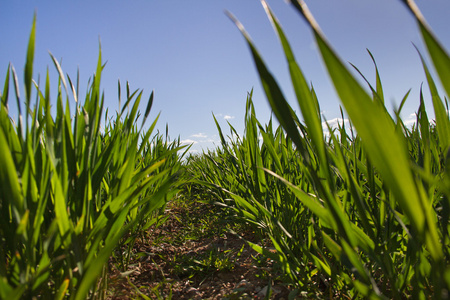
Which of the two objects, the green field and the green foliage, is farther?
the green foliage

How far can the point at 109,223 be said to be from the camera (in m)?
0.54

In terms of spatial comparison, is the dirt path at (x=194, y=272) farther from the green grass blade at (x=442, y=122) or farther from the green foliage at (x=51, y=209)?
the green grass blade at (x=442, y=122)

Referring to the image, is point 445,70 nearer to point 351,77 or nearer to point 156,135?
point 351,77

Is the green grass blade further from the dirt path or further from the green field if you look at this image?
the dirt path

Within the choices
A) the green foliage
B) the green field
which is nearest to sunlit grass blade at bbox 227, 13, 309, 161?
the green field

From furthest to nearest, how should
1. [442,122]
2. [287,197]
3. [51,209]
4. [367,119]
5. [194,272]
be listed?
[194,272]
[287,197]
[51,209]
[442,122]
[367,119]

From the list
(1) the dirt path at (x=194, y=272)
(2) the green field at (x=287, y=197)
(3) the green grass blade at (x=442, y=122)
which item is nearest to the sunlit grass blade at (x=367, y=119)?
(2) the green field at (x=287, y=197)

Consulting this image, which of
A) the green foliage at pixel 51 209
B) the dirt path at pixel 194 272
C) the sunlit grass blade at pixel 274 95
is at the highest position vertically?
the sunlit grass blade at pixel 274 95

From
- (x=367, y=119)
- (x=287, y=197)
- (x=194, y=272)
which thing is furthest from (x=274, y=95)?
(x=194, y=272)

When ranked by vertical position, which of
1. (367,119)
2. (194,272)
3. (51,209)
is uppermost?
(367,119)

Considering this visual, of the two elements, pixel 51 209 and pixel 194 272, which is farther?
pixel 194 272

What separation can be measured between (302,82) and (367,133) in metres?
0.09

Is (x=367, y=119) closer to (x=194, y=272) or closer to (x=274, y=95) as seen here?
(x=274, y=95)

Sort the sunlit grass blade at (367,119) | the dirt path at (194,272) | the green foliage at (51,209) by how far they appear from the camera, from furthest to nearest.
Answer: the dirt path at (194,272) → the green foliage at (51,209) → the sunlit grass blade at (367,119)
